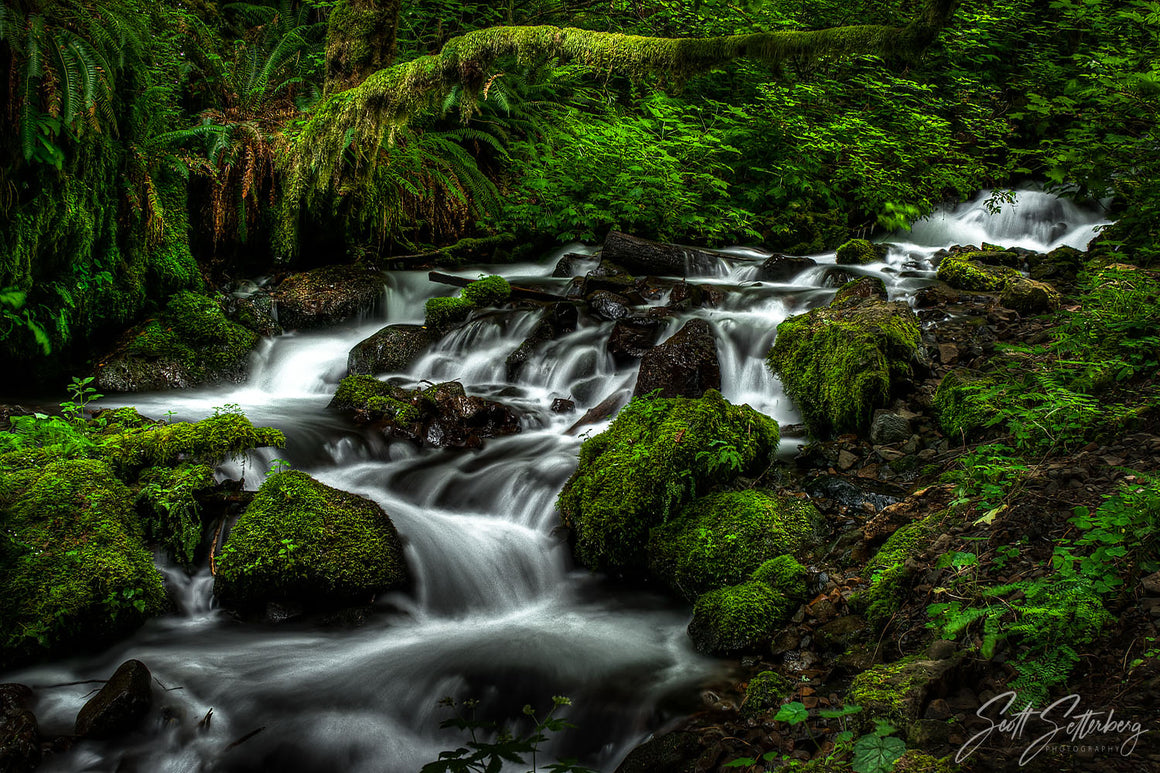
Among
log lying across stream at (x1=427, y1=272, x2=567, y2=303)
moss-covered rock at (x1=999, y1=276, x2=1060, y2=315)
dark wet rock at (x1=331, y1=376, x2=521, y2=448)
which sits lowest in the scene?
dark wet rock at (x1=331, y1=376, x2=521, y2=448)

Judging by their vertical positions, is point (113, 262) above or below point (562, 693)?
above

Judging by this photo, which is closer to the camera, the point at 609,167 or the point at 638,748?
the point at 638,748

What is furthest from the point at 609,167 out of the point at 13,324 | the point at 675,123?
the point at 13,324

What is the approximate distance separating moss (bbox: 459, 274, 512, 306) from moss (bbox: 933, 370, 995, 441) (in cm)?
548

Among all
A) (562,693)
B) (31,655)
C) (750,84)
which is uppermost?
(750,84)

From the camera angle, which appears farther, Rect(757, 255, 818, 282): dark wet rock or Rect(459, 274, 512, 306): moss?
Rect(757, 255, 818, 282): dark wet rock

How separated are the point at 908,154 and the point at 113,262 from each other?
11.5m

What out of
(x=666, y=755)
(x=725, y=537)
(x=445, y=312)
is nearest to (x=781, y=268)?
(x=445, y=312)

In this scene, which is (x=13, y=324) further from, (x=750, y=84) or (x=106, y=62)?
(x=750, y=84)

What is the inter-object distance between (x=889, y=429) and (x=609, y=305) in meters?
4.06

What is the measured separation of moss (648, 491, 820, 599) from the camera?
3908mm

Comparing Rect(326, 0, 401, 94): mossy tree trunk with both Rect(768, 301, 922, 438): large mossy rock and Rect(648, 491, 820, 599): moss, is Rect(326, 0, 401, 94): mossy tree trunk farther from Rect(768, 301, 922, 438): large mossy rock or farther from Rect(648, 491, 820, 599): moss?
Rect(648, 491, 820, 599): moss

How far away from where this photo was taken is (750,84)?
13523 mm

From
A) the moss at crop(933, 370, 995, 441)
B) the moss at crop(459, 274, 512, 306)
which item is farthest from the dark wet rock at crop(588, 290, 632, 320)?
Result: the moss at crop(933, 370, 995, 441)
